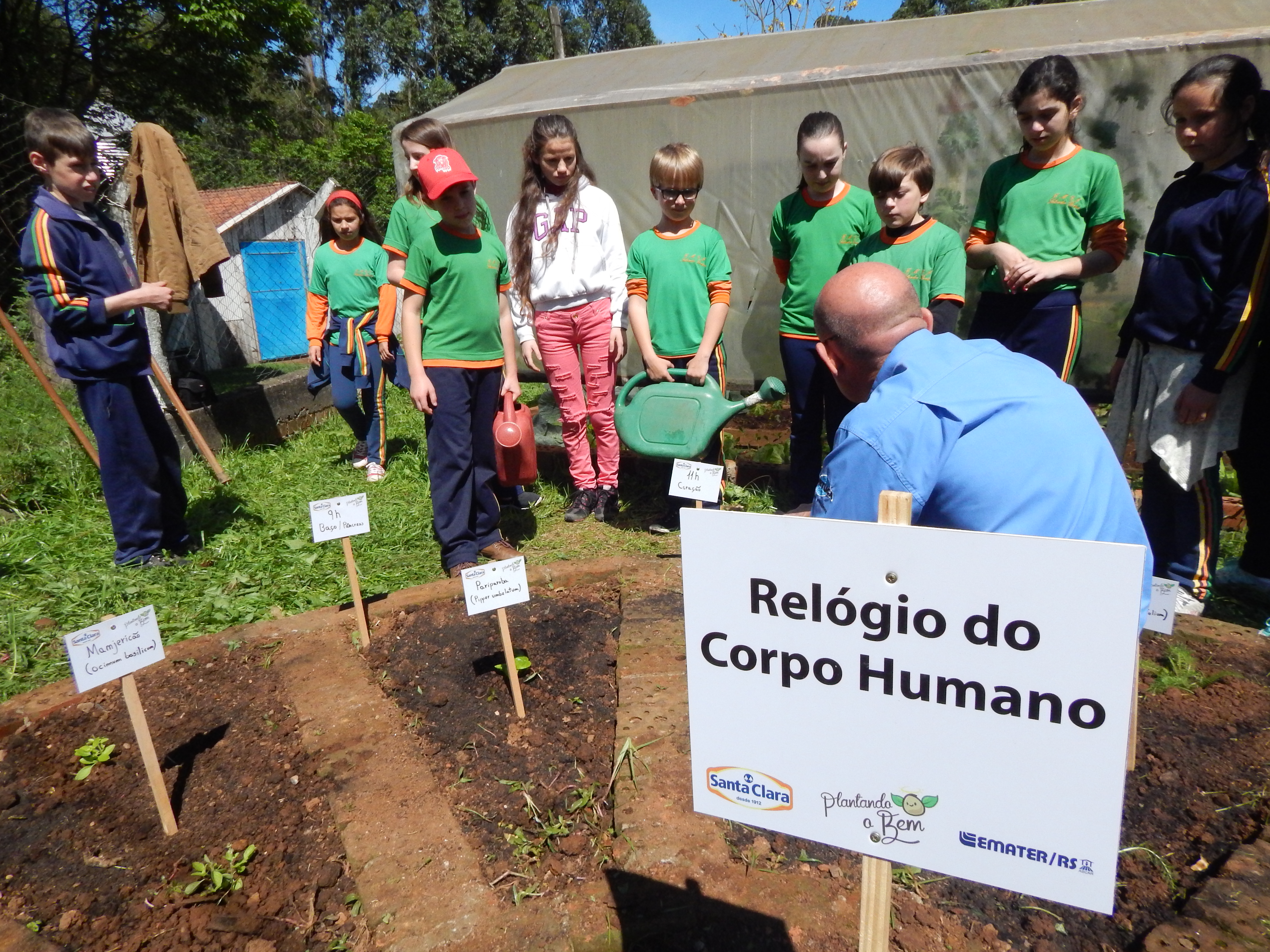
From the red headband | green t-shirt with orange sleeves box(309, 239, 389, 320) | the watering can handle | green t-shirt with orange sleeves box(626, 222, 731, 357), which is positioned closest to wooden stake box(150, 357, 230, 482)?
green t-shirt with orange sleeves box(309, 239, 389, 320)

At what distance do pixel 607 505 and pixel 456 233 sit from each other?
1560 millimetres

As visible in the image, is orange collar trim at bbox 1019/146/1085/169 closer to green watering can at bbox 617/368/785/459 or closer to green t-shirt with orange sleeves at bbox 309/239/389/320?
green watering can at bbox 617/368/785/459

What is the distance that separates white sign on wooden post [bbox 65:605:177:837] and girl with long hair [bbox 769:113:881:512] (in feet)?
8.42

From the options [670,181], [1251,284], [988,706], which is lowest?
[988,706]

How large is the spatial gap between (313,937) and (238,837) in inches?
17.3

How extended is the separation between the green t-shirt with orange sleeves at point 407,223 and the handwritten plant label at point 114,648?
5.90ft

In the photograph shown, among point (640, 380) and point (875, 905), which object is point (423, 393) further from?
point (875, 905)

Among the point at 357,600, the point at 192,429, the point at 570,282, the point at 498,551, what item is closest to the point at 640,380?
the point at 570,282

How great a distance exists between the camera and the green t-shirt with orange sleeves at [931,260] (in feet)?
10.7

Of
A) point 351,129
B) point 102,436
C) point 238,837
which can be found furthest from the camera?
point 351,129

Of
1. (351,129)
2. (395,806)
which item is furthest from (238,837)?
(351,129)

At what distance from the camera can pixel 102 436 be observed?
3.50 meters

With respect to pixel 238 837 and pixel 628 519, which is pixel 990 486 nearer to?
pixel 238 837

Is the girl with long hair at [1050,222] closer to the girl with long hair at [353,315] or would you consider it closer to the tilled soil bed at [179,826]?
the tilled soil bed at [179,826]
